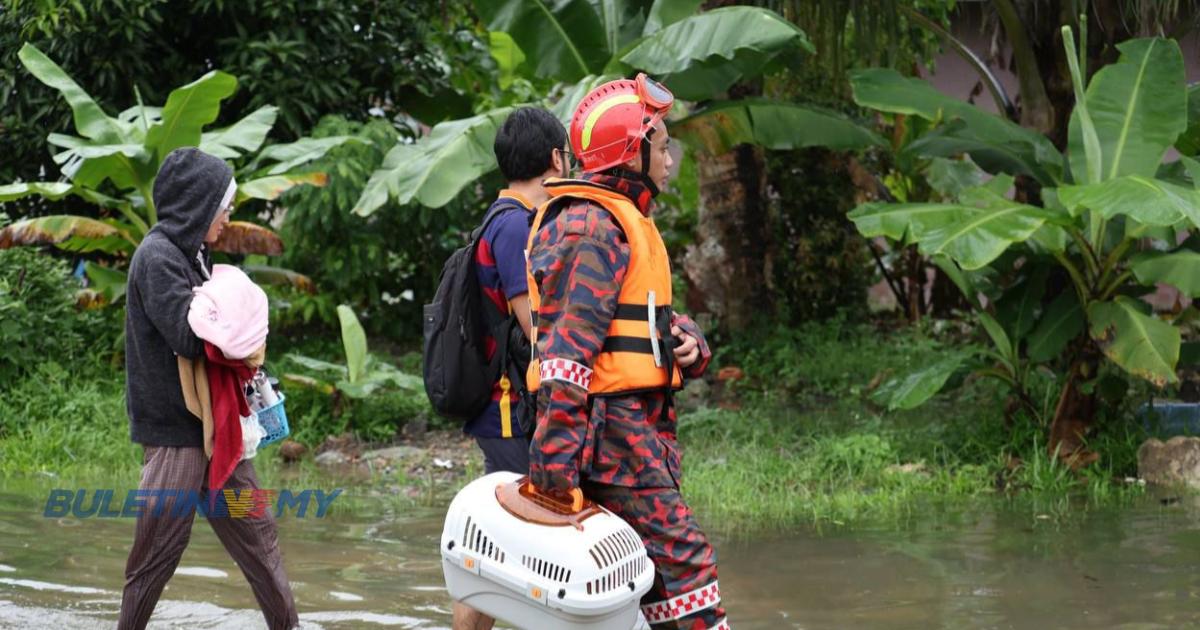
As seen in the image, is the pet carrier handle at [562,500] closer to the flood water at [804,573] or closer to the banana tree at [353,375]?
the flood water at [804,573]

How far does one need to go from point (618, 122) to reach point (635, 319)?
1.72ft

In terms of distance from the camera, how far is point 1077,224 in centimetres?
752

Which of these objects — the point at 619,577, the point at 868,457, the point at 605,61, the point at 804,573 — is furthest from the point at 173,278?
the point at 605,61

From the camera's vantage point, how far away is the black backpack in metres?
4.29

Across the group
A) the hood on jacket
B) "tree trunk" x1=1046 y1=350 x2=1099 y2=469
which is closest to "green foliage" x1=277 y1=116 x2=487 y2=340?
"tree trunk" x1=1046 y1=350 x2=1099 y2=469

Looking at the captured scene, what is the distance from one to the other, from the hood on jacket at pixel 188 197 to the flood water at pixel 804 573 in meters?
1.66

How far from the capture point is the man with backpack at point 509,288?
4238 millimetres

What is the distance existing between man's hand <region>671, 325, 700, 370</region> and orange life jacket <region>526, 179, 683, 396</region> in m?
0.04

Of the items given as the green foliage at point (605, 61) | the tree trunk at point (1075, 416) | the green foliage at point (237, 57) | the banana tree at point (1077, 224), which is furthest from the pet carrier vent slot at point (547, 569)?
the green foliage at point (237, 57)

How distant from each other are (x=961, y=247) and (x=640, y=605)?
3.79 meters

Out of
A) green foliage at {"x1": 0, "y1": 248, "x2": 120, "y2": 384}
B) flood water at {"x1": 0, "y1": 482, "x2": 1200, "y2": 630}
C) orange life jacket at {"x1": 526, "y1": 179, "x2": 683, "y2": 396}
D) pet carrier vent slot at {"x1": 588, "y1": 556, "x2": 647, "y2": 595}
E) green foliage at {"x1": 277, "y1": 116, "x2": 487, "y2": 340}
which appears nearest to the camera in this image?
pet carrier vent slot at {"x1": 588, "y1": 556, "x2": 647, "y2": 595}

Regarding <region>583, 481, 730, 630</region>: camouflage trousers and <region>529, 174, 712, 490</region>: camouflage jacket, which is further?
<region>583, 481, 730, 630</region>: camouflage trousers

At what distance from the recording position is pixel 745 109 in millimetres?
9453

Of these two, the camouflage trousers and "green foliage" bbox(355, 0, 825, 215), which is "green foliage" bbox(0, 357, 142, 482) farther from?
the camouflage trousers
